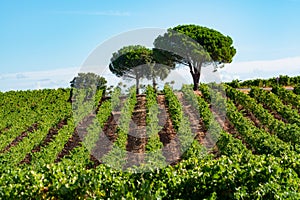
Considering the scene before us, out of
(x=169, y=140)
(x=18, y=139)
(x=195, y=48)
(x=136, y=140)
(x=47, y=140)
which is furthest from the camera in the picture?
(x=195, y=48)

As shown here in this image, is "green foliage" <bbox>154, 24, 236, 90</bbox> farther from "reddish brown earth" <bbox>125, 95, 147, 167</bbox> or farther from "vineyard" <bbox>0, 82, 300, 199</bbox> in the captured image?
"reddish brown earth" <bbox>125, 95, 147, 167</bbox>

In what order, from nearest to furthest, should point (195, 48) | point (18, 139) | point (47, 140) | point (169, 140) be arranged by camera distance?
1. point (169, 140)
2. point (47, 140)
3. point (18, 139)
4. point (195, 48)

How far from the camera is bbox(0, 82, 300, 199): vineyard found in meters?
7.28

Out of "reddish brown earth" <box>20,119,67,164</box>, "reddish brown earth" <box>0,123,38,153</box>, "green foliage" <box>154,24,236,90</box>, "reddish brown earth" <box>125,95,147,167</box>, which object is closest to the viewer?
"reddish brown earth" <box>125,95,147,167</box>

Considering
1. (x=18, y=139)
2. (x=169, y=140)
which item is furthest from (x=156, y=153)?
(x=18, y=139)

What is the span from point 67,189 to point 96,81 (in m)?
32.3

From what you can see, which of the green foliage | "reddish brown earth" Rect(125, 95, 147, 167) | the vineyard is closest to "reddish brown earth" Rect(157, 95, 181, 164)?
the vineyard

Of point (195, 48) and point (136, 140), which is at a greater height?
point (195, 48)

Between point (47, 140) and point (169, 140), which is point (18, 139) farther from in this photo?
point (169, 140)

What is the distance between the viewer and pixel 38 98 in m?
35.0

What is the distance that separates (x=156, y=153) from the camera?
1332cm

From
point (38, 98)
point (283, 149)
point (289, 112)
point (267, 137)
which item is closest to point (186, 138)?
point (267, 137)

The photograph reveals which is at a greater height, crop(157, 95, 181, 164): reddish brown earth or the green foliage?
the green foliage

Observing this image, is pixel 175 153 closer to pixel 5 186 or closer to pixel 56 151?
pixel 56 151
